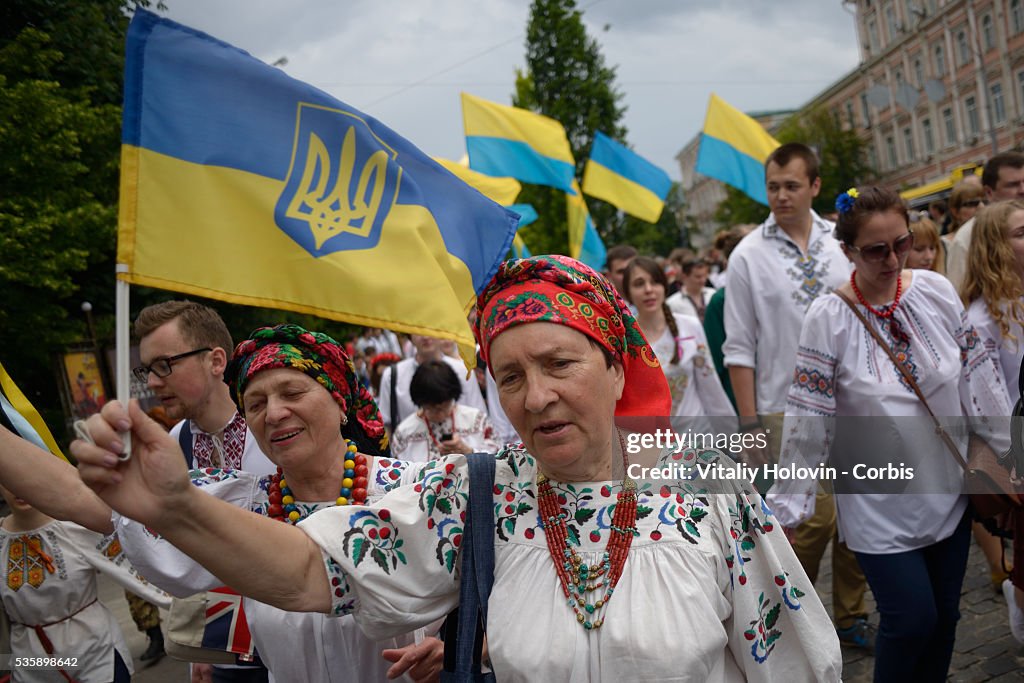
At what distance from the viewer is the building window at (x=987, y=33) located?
41312 millimetres

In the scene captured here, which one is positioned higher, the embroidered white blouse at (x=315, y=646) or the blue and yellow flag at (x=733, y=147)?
the blue and yellow flag at (x=733, y=147)

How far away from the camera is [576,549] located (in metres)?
2.02

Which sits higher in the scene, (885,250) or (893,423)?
(885,250)

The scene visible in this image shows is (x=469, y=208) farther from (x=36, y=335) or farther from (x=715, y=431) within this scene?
(x=715, y=431)

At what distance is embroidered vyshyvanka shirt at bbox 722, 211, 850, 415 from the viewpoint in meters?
4.75

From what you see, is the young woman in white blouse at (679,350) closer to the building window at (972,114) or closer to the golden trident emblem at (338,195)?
the golden trident emblem at (338,195)

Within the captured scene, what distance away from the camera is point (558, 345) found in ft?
6.54

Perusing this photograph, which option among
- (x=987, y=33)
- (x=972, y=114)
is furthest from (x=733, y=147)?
(x=972, y=114)

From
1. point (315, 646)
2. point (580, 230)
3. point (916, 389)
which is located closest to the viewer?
point (315, 646)

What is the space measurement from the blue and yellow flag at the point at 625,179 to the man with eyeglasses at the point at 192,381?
835 centimetres

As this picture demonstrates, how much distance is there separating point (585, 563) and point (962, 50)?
169ft

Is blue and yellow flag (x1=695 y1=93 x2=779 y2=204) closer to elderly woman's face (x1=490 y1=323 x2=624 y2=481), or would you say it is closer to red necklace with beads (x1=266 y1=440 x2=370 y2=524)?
red necklace with beads (x1=266 y1=440 x2=370 y2=524)

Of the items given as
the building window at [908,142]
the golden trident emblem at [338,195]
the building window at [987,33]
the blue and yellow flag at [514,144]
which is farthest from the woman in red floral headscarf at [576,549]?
the building window at [908,142]

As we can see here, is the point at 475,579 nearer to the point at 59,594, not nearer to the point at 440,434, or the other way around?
the point at 59,594
